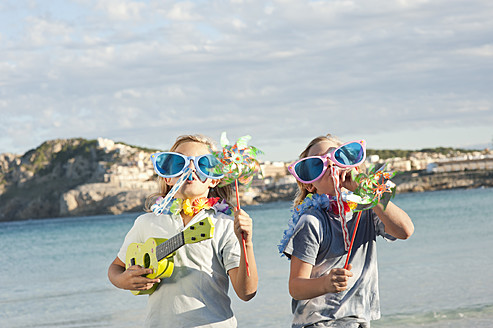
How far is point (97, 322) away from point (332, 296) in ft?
22.0

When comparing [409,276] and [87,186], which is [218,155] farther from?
[87,186]

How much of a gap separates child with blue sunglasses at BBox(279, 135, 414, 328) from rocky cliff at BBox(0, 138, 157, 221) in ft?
242

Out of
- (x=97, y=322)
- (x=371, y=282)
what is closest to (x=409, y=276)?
Answer: (x=97, y=322)

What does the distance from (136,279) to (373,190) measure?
1.19 meters

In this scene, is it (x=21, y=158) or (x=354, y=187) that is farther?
(x=21, y=158)

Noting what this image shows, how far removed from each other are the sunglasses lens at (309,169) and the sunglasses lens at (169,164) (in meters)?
0.58

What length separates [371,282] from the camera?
3277 millimetres

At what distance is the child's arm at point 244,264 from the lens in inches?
120

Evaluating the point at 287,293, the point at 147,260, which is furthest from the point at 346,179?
the point at 287,293

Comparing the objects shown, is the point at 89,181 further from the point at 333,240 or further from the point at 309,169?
the point at 333,240

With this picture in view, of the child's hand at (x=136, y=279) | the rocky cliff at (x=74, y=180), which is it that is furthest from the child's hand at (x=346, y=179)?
the rocky cliff at (x=74, y=180)

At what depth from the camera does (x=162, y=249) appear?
129 inches

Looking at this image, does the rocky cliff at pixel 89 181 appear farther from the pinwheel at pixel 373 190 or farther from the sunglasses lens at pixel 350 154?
the pinwheel at pixel 373 190

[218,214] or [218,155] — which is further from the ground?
[218,155]
